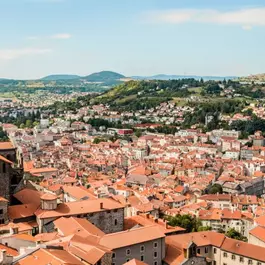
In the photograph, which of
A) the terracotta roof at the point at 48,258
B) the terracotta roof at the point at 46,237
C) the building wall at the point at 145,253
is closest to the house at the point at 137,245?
the building wall at the point at 145,253

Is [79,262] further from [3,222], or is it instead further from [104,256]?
[3,222]

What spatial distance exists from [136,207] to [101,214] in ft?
37.6

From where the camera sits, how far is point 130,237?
29469mm

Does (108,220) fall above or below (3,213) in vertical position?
below

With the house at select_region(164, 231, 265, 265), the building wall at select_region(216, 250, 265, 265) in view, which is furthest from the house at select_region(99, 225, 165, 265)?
the building wall at select_region(216, 250, 265, 265)

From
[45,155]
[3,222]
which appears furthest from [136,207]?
[45,155]

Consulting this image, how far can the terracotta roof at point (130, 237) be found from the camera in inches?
1110

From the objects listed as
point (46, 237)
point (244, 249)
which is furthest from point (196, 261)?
point (46, 237)

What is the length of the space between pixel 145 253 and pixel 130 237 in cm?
149

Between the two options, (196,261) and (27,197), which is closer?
(196,261)

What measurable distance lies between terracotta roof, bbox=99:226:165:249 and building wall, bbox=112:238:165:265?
0.82 feet

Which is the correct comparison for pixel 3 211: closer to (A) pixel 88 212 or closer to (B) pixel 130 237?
(A) pixel 88 212

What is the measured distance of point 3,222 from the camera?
104 feet

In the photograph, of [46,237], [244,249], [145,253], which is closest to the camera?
[46,237]
